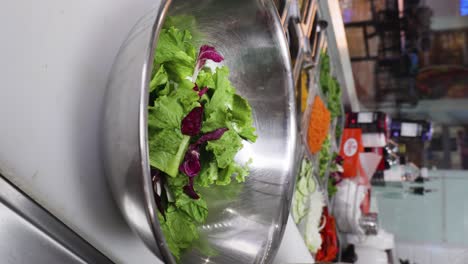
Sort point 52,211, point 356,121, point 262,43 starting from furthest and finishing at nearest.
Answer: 1. point 356,121
2. point 262,43
3. point 52,211

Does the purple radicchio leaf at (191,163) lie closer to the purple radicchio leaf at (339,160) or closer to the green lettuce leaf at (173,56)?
the green lettuce leaf at (173,56)

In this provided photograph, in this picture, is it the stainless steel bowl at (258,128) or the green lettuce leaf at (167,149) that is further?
the stainless steel bowl at (258,128)

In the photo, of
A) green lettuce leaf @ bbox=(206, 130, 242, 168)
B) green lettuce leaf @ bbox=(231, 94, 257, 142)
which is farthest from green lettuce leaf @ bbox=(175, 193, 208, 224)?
green lettuce leaf @ bbox=(231, 94, 257, 142)

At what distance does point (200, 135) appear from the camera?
1025mm

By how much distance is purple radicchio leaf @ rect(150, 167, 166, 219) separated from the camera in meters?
0.96

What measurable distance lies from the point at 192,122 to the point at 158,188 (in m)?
0.17

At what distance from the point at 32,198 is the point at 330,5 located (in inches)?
120

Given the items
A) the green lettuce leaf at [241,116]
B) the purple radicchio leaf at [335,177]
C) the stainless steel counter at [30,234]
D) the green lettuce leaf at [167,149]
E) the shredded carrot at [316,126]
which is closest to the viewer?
the stainless steel counter at [30,234]

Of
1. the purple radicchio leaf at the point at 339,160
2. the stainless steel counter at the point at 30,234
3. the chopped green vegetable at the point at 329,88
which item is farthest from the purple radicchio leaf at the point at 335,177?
the stainless steel counter at the point at 30,234

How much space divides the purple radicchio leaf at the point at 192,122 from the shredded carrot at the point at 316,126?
1.79 m

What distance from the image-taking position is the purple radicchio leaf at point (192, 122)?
94 centimetres

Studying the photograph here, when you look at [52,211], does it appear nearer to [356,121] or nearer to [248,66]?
[248,66]

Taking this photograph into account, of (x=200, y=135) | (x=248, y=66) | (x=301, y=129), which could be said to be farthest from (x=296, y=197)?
(x=200, y=135)

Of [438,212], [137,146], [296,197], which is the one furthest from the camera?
[438,212]
